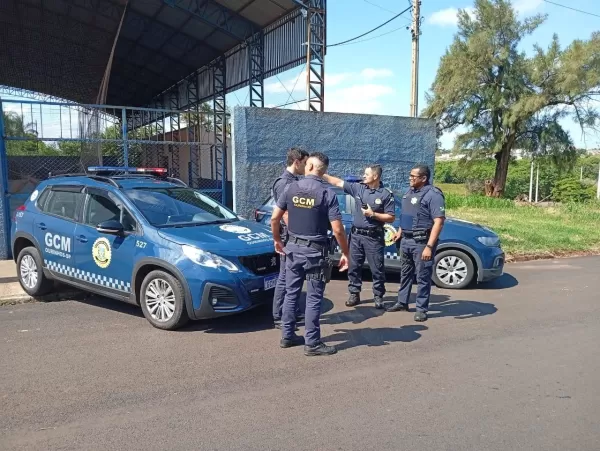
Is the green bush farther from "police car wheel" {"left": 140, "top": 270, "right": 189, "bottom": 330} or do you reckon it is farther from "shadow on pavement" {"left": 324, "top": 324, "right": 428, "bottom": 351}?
"police car wheel" {"left": 140, "top": 270, "right": 189, "bottom": 330}

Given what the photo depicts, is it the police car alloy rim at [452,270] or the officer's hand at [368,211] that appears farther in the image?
the police car alloy rim at [452,270]

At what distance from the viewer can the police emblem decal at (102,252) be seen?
5594 mm

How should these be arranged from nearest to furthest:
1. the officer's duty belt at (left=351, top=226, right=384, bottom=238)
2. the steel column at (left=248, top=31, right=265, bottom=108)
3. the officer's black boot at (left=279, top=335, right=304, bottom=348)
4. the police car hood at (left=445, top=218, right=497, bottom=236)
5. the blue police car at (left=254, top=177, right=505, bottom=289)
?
the officer's black boot at (left=279, top=335, right=304, bottom=348)
the officer's duty belt at (left=351, top=226, right=384, bottom=238)
the blue police car at (left=254, top=177, right=505, bottom=289)
the police car hood at (left=445, top=218, right=497, bottom=236)
the steel column at (left=248, top=31, right=265, bottom=108)

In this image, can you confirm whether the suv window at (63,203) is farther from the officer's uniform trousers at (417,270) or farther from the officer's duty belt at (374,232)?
the officer's uniform trousers at (417,270)

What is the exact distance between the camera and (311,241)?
4523 millimetres

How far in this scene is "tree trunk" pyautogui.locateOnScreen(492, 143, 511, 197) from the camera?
1178 inches

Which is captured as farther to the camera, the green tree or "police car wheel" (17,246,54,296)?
the green tree

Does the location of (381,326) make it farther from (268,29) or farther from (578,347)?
(268,29)

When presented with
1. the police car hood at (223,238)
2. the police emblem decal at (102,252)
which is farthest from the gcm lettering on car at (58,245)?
the police car hood at (223,238)

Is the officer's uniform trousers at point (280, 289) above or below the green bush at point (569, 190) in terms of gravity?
below

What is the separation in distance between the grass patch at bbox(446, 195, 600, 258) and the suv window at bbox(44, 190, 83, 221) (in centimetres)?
821

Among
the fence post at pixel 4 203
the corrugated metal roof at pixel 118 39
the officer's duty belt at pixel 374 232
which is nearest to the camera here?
the officer's duty belt at pixel 374 232

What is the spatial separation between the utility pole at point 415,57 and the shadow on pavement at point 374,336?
10887 mm

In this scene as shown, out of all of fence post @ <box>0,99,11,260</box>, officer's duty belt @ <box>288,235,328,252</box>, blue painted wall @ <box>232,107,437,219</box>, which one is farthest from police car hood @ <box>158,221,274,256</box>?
blue painted wall @ <box>232,107,437,219</box>
